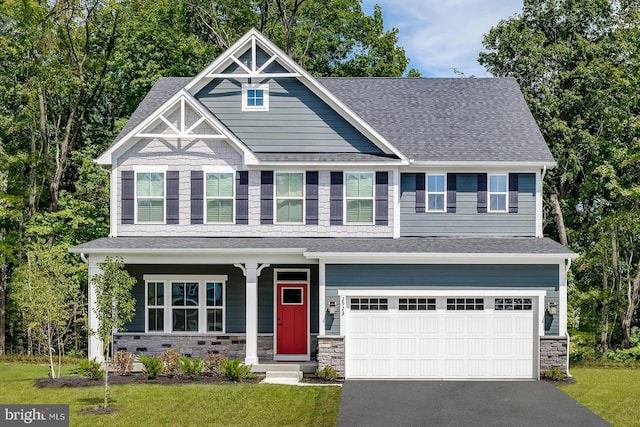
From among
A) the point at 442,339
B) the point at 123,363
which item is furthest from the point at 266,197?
the point at 442,339

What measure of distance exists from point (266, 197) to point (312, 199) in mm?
1357

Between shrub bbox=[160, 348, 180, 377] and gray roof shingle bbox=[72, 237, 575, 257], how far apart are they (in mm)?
2759

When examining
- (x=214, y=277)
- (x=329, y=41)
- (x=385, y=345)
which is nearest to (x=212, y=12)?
(x=329, y=41)

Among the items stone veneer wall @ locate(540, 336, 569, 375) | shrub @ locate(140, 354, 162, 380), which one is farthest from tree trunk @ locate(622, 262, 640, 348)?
shrub @ locate(140, 354, 162, 380)

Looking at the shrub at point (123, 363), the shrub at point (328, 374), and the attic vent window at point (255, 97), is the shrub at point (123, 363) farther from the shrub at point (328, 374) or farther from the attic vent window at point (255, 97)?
the attic vent window at point (255, 97)

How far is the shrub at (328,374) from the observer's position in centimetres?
1786

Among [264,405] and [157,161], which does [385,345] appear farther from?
[157,161]

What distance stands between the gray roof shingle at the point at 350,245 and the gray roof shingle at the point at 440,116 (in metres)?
2.43

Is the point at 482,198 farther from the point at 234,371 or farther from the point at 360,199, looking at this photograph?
the point at 234,371

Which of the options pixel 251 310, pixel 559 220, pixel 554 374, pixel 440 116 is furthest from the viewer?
pixel 559 220

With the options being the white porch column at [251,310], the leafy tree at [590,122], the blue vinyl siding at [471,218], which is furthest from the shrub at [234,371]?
the leafy tree at [590,122]

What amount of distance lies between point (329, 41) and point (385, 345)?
21455mm

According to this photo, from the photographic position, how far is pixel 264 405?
15.2 m

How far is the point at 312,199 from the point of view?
20.8m
